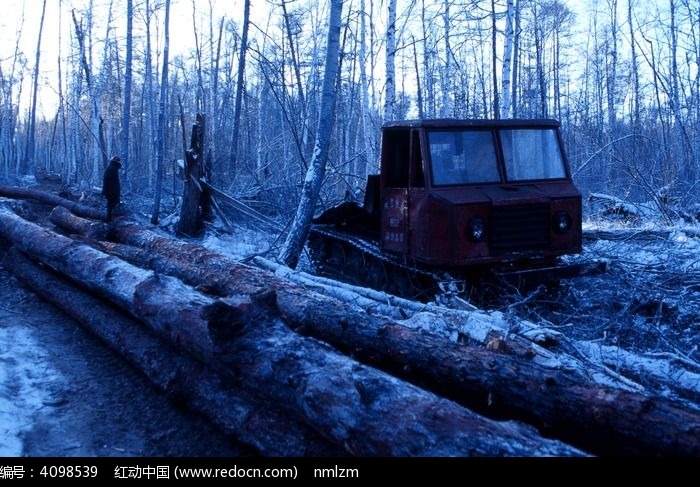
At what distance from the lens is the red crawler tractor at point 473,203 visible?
7.28 meters

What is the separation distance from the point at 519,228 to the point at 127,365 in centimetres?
465

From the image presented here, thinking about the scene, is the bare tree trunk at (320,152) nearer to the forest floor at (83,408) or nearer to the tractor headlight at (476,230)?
the tractor headlight at (476,230)

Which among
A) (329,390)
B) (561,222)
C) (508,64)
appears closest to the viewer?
(329,390)

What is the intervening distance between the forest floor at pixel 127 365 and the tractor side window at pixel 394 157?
2.22 metres

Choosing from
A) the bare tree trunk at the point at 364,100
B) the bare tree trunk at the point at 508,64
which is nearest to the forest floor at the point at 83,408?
the bare tree trunk at the point at 508,64

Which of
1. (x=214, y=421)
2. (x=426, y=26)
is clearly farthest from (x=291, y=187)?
(x=426, y=26)

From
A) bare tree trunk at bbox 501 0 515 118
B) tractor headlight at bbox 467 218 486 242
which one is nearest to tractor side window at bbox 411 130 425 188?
tractor headlight at bbox 467 218 486 242

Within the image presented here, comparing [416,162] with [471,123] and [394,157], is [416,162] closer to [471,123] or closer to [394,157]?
[394,157]

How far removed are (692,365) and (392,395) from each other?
8.89ft

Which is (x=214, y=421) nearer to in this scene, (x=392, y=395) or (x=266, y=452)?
(x=266, y=452)

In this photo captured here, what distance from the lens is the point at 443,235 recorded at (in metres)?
7.32

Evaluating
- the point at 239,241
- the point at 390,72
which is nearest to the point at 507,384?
the point at 239,241

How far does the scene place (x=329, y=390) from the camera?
3.50 meters

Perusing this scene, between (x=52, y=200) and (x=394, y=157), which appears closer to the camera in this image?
(x=394, y=157)
